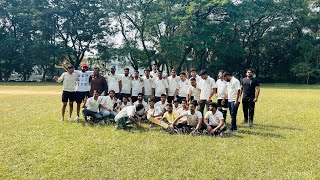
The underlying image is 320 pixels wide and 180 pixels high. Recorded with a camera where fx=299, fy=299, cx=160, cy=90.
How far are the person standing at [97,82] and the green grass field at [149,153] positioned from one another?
1.32 meters

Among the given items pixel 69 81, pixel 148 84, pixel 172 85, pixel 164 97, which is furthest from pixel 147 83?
pixel 69 81

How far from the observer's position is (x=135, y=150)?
6090 mm

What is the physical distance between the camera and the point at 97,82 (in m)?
9.43

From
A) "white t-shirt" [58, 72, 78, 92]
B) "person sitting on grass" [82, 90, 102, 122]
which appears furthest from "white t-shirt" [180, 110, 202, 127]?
"white t-shirt" [58, 72, 78, 92]

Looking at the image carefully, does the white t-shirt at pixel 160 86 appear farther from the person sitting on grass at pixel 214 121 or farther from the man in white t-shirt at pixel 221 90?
the person sitting on grass at pixel 214 121

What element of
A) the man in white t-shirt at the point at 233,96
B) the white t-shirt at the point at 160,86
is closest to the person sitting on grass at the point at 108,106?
the white t-shirt at the point at 160,86

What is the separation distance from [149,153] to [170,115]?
2.55 metres

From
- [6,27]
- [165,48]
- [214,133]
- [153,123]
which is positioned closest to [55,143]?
[153,123]

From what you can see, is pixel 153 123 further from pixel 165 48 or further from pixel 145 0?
pixel 145 0

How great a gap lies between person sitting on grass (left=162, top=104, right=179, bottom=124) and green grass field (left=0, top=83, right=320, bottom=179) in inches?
16.8

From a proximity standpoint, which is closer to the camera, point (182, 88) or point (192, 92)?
point (192, 92)

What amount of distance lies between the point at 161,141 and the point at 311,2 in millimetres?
40841

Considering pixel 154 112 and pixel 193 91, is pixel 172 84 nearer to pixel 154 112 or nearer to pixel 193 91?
pixel 193 91

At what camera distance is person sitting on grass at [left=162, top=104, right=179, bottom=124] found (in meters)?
8.26
